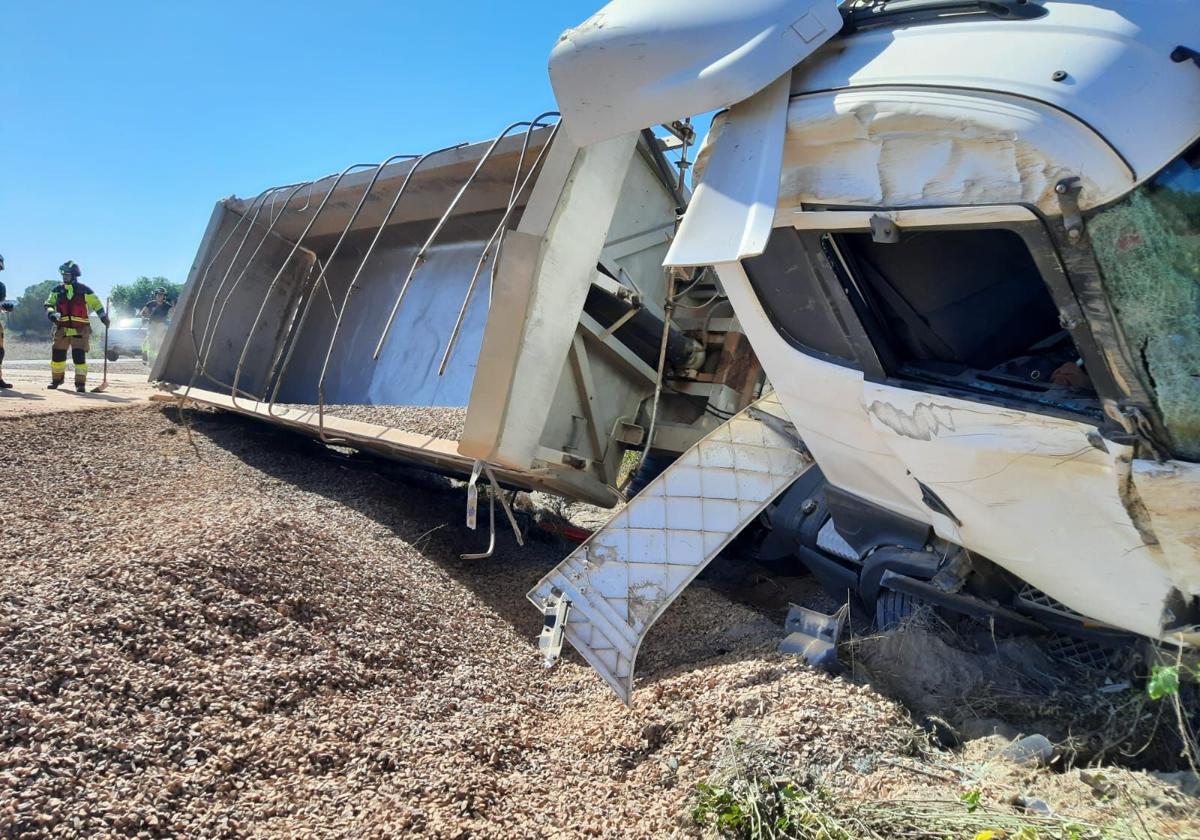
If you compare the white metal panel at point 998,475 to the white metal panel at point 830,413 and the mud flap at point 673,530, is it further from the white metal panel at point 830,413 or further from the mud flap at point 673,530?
the mud flap at point 673,530

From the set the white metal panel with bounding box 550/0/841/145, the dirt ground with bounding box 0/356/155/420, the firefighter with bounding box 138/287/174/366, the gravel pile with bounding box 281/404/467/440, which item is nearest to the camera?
the white metal panel with bounding box 550/0/841/145

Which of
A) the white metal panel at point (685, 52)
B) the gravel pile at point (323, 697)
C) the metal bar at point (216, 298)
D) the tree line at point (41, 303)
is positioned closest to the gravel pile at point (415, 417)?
the gravel pile at point (323, 697)

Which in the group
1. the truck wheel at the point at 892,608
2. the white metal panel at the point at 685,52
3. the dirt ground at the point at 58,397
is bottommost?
the truck wheel at the point at 892,608

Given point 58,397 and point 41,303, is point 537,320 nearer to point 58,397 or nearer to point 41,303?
point 58,397

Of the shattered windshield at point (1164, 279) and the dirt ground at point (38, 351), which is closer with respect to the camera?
the shattered windshield at point (1164, 279)

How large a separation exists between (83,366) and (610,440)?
8112 mm

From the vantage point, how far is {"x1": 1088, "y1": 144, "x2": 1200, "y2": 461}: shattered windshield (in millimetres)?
1877

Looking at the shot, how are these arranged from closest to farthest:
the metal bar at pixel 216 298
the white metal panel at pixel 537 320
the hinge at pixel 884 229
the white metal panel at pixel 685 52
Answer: the hinge at pixel 884 229 → the white metal panel at pixel 685 52 → the white metal panel at pixel 537 320 → the metal bar at pixel 216 298

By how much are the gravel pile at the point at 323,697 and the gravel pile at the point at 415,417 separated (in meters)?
0.75

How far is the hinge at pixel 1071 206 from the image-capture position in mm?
1938

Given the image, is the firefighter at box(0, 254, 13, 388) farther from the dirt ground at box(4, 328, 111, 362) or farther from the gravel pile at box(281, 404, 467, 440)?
the dirt ground at box(4, 328, 111, 362)

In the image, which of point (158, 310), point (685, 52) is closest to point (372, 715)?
point (685, 52)

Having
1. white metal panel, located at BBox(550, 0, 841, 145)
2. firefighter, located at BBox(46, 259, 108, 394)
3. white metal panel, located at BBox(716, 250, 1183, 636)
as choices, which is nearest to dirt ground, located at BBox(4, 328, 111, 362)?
firefighter, located at BBox(46, 259, 108, 394)

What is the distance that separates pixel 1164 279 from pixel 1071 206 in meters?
0.27
